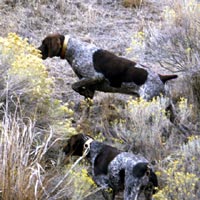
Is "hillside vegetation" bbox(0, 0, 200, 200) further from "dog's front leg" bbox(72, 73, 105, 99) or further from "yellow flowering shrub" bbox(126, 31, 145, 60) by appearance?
"dog's front leg" bbox(72, 73, 105, 99)

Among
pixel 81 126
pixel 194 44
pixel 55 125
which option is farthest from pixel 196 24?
pixel 55 125

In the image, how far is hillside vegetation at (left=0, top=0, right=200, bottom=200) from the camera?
5.73m

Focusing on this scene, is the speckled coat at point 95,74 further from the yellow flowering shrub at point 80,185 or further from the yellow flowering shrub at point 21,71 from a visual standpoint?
the yellow flowering shrub at point 80,185

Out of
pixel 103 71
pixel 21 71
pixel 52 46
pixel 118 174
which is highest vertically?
pixel 21 71

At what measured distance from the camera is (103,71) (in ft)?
28.0

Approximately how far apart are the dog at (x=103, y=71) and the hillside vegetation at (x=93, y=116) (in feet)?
0.64

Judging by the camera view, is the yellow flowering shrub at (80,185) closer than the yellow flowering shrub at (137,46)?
Yes

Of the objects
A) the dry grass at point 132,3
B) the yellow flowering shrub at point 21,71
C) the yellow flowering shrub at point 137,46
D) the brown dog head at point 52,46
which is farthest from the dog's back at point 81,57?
the dry grass at point 132,3

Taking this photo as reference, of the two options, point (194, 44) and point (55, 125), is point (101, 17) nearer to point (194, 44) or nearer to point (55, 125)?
point (194, 44)

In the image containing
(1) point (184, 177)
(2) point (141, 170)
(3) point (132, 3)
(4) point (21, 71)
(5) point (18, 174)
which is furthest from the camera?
(3) point (132, 3)

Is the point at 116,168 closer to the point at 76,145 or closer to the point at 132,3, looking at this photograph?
the point at 76,145

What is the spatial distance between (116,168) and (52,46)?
8.62ft

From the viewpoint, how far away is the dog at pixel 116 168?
6.33 m

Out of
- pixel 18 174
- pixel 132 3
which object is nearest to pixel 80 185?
pixel 18 174
